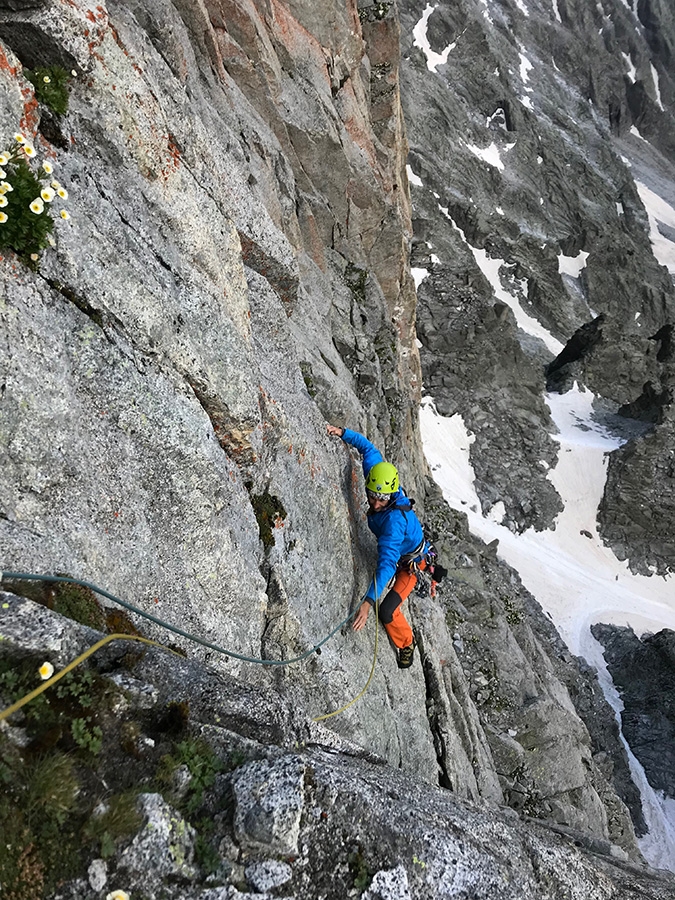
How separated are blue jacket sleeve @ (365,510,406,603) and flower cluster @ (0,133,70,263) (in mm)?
7699

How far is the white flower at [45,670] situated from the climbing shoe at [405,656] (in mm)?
9000

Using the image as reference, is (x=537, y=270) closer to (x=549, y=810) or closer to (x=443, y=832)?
(x=549, y=810)

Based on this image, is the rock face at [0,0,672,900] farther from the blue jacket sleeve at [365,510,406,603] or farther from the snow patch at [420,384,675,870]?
the snow patch at [420,384,675,870]

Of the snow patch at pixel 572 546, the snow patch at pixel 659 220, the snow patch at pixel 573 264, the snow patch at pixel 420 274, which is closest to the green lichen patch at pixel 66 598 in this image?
the snow patch at pixel 572 546

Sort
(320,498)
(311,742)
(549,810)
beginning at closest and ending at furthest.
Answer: (311,742) → (320,498) → (549,810)

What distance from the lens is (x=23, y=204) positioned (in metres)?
4.87

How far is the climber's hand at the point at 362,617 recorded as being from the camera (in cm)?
995

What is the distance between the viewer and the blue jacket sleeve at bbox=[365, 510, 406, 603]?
1039 cm

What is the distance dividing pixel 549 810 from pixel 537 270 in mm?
89088

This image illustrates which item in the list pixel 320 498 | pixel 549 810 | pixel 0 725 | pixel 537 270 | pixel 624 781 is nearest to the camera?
pixel 0 725

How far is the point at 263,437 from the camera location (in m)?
8.62

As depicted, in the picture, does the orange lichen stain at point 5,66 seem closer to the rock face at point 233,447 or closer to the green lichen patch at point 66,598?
the rock face at point 233,447

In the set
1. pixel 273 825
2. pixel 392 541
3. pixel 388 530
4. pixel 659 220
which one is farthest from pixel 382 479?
pixel 659 220

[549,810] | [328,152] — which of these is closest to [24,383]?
[328,152]
